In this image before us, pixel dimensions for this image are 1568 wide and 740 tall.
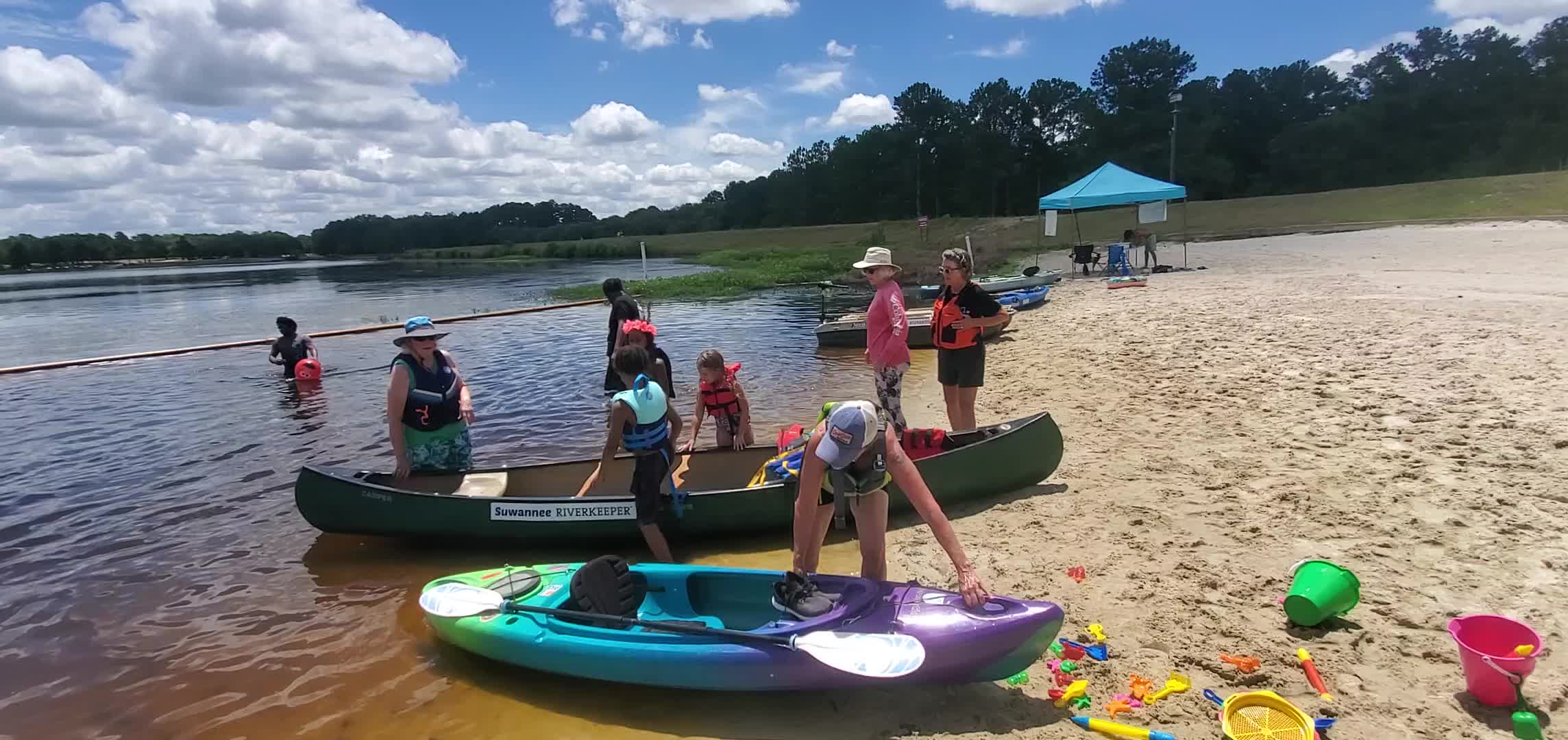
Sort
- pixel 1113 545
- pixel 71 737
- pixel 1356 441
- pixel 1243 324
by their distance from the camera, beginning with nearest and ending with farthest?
pixel 71 737, pixel 1113 545, pixel 1356 441, pixel 1243 324

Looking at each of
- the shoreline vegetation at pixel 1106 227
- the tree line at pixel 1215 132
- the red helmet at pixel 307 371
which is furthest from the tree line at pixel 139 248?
the red helmet at pixel 307 371

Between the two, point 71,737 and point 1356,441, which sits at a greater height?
point 1356,441

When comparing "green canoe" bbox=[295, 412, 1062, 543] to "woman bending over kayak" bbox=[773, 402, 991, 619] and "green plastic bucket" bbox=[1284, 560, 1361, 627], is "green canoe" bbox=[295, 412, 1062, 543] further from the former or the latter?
"green plastic bucket" bbox=[1284, 560, 1361, 627]

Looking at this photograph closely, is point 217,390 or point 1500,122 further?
point 1500,122

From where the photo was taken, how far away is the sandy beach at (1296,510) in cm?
390

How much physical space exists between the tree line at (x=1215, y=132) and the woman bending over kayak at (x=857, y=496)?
129ft

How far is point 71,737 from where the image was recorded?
4.65 meters

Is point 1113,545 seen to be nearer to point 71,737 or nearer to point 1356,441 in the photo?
point 1356,441

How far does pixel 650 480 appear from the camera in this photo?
5738mm

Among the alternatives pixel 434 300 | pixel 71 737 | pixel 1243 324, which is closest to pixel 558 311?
pixel 434 300

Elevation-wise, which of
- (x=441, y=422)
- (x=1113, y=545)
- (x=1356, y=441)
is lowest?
(x=1113, y=545)

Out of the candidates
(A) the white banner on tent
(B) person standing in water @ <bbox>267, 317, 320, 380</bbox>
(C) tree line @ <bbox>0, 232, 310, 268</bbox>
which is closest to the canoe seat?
(B) person standing in water @ <bbox>267, 317, 320, 380</bbox>

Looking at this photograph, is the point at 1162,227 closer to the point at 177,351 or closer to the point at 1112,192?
the point at 1112,192

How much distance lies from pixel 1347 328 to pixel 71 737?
44.1ft
